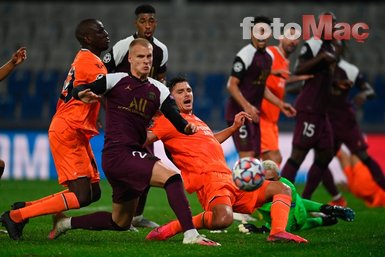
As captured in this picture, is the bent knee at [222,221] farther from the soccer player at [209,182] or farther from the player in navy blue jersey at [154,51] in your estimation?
the player in navy blue jersey at [154,51]

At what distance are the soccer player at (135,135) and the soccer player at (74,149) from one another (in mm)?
542

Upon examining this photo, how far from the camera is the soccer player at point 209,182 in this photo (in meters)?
7.98

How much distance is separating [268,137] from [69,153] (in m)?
4.15

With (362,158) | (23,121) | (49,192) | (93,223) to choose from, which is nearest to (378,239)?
(93,223)

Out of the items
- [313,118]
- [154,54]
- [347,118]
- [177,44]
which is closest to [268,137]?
[313,118]

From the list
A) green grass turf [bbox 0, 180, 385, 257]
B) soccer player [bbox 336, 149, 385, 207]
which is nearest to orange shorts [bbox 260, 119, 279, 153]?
green grass turf [bbox 0, 180, 385, 257]

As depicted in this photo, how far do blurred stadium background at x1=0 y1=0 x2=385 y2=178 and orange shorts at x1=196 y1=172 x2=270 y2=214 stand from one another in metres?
9.70

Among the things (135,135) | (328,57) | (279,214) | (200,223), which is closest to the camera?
(135,135)

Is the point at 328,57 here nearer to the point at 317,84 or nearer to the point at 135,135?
the point at 317,84

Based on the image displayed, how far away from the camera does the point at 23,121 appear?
18.1 m

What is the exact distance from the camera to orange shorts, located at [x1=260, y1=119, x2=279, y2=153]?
11922mm

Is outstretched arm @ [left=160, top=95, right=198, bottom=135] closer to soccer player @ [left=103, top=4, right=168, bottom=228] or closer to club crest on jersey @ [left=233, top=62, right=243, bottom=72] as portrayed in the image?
soccer player @ [left=103, top=4, right=168, bottom=228]

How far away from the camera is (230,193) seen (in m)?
8.27

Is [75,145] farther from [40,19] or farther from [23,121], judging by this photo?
[40,19]
